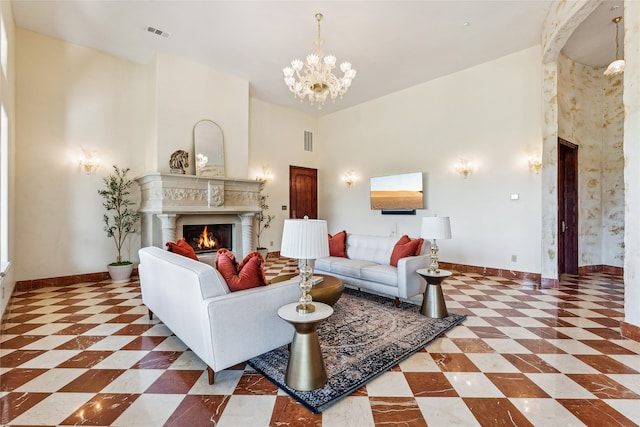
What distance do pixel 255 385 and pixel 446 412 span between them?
1.26m

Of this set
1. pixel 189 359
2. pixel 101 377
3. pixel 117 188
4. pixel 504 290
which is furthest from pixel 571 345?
pixel 117 188

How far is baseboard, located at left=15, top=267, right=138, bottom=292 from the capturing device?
4.48m

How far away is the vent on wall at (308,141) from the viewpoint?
8.48 m

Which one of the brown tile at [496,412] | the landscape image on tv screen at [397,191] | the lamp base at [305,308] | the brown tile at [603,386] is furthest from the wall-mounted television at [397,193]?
the lamp base at [305,308]

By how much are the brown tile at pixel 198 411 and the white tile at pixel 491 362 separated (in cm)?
191

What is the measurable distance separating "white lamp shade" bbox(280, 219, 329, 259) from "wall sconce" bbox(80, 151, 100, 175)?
16.1 ft

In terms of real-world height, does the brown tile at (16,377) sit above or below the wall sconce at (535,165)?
below

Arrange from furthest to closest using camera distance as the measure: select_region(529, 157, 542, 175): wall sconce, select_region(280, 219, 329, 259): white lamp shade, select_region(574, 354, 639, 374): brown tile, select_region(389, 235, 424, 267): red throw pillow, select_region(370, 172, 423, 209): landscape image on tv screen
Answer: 1. select_region(370, 172, 423, 209): landscape image on tv screen
2. select_region(529, 157, 542, 175): wall sconce
3. select_region(389, 235, 424, 267): red throw pillow
4. select_region(574, 354, 639, 374): brown tile
5. select_region(280, 219, 329, 259): white lamp shade

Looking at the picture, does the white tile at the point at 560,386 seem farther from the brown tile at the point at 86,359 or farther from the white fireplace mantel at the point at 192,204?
the white fireplace mantel at the point at 192,204

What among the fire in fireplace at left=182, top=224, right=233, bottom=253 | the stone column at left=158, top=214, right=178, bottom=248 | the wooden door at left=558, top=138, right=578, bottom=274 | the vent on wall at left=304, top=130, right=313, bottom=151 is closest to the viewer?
the stone column at left=158, top=214, right=178, bottom=248

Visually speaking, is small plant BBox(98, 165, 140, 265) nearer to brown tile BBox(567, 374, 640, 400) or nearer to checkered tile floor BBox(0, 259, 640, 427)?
checkered tile floor BBox(0, 259, 640, 427)

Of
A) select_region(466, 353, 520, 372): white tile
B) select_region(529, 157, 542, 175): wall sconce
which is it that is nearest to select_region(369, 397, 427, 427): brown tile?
select_region(466, 353, 520, 372): white tile

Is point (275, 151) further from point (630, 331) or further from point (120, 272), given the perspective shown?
point (630, 331)

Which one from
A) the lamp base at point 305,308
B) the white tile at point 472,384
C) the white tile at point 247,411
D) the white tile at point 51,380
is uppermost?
the lamp base at point 305,308
